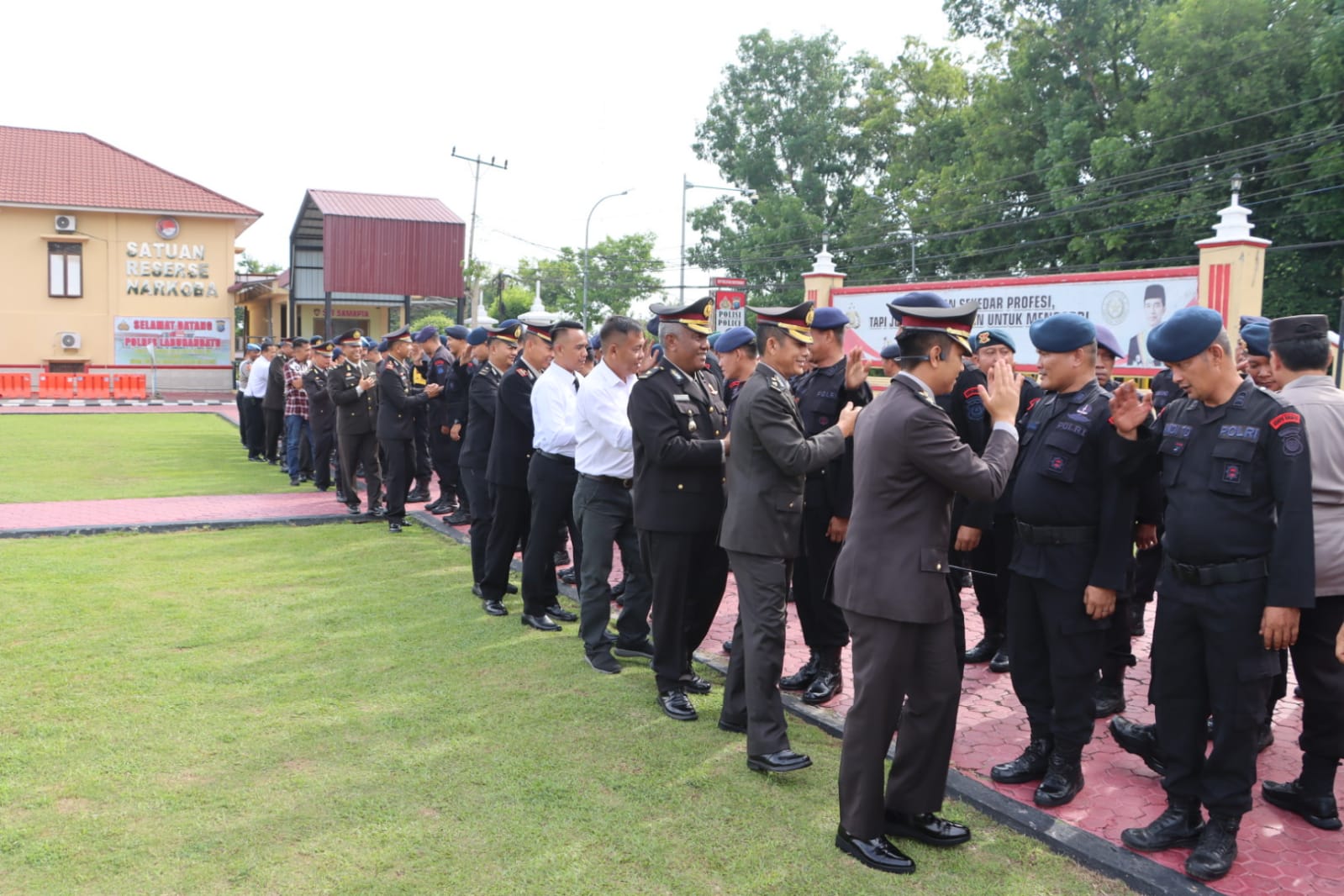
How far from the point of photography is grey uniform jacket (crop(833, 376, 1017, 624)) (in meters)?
3.50

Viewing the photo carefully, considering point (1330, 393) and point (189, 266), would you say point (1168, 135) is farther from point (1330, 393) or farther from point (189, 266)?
Answer: point (189, 266)

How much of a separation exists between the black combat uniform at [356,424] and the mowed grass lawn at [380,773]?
365 centimetres

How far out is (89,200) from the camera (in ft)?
119

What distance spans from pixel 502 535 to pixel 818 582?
8.10 ft

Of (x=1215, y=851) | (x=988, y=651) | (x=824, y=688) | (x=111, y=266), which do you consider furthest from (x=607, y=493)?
(x=111, y=266)

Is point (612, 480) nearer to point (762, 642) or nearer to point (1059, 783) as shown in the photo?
point (762, 642)

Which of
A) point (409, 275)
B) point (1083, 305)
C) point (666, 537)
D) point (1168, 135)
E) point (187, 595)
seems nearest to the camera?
point (666, 537)

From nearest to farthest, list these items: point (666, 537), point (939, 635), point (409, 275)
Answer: point (939, 635) → point (666, 537) → point (409, 275)

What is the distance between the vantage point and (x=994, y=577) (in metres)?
6.20

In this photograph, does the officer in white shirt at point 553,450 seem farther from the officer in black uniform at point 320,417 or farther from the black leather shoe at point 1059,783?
the officer in black uniform at point 320,417

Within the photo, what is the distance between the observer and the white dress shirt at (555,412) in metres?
6.45

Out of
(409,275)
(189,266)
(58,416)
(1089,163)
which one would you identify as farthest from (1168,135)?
(189,266)

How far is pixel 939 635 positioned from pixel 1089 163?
29648 mm

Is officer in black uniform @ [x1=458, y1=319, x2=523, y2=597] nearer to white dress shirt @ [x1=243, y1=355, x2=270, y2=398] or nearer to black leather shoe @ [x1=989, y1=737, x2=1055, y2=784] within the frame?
black leather shoe @ [x1=989, y1=737, x2=1055, y2=784]
